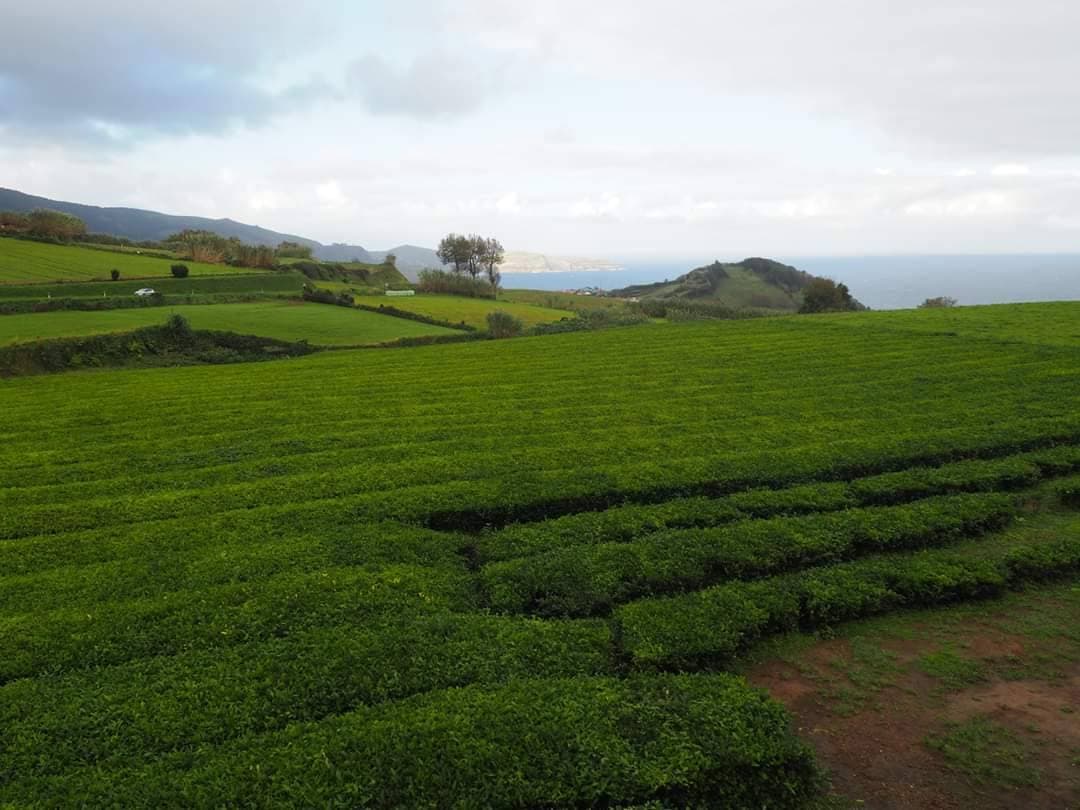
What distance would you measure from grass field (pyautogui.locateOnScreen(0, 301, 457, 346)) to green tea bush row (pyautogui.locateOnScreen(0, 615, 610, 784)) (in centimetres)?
3326

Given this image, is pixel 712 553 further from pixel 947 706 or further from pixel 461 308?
pixel 461 308

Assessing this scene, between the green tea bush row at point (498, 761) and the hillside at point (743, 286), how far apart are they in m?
128

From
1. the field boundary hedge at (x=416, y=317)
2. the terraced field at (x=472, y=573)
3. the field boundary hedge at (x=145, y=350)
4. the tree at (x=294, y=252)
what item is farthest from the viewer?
the tree at (x=294, y=252)

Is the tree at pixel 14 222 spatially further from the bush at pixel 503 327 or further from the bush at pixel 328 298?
the bush at pixel 503 327

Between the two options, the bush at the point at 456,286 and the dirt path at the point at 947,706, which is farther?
the bush at the point at 456,286

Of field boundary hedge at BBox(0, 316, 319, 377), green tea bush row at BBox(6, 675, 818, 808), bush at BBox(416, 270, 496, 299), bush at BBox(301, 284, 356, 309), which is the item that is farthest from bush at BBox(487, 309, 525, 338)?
green tea bush row at BBox(6, 675, 818, 808)

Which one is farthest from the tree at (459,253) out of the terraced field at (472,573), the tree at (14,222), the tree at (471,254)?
the terraced field at (472,573)

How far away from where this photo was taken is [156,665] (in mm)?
7660

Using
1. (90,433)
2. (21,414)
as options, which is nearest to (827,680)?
(90,433)

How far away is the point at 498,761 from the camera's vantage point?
624 cm

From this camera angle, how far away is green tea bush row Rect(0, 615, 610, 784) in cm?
652

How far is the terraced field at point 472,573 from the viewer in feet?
20.7

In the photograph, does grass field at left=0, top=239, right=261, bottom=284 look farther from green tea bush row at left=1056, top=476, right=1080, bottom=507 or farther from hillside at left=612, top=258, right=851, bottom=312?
hillside at left=612, top=258, right=851, bottom=312

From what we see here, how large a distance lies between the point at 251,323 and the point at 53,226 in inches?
1785
